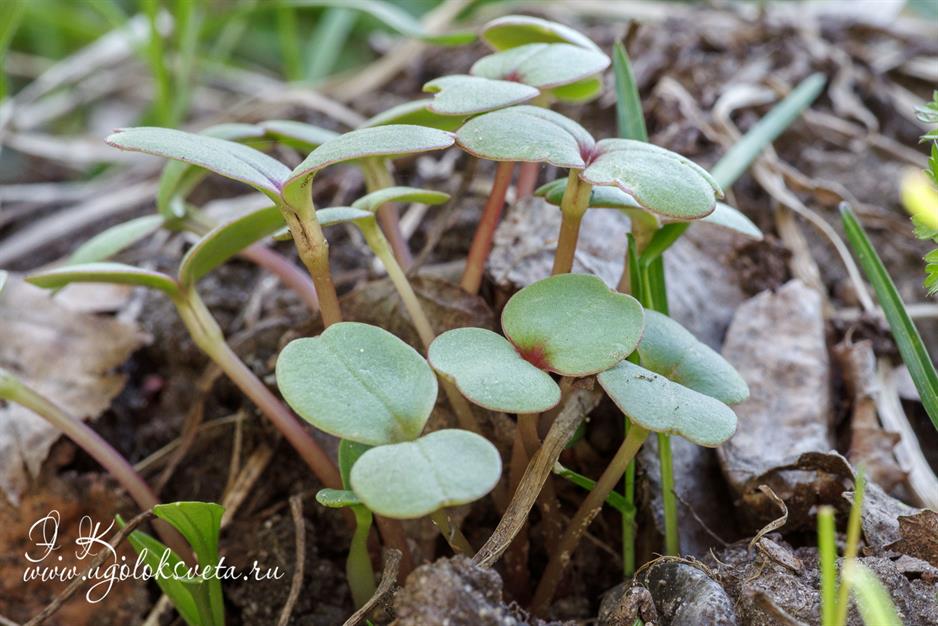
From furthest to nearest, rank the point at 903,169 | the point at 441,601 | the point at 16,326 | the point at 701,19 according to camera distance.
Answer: the point at 701,19, the point at 903,169, the point at 16,326, the point at 441,601

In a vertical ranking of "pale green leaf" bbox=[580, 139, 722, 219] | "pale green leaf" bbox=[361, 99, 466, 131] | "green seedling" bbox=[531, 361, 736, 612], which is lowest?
"green seedling" bbox=[531, 361, 736, 612]

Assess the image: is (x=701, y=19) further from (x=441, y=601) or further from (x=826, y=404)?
(x=441, y=601)

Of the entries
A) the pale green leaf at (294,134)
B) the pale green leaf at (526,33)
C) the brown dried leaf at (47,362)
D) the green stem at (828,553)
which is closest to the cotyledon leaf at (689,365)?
the green stem at (828,553)

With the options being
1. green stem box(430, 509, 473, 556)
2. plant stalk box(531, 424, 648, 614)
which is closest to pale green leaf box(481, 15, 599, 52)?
plant stalk box(531, 424, 648, 614)

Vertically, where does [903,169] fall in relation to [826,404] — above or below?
above

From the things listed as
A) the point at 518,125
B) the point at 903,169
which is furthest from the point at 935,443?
the point at 518,125

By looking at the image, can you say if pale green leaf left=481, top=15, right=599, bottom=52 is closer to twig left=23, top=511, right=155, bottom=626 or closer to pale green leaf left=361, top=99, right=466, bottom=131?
pale green leaf left=361, top=99, right=466, bottom=131

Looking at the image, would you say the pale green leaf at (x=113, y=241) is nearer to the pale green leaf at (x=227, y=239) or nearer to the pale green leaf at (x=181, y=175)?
the pale green leaf at (x=181, y=175)
